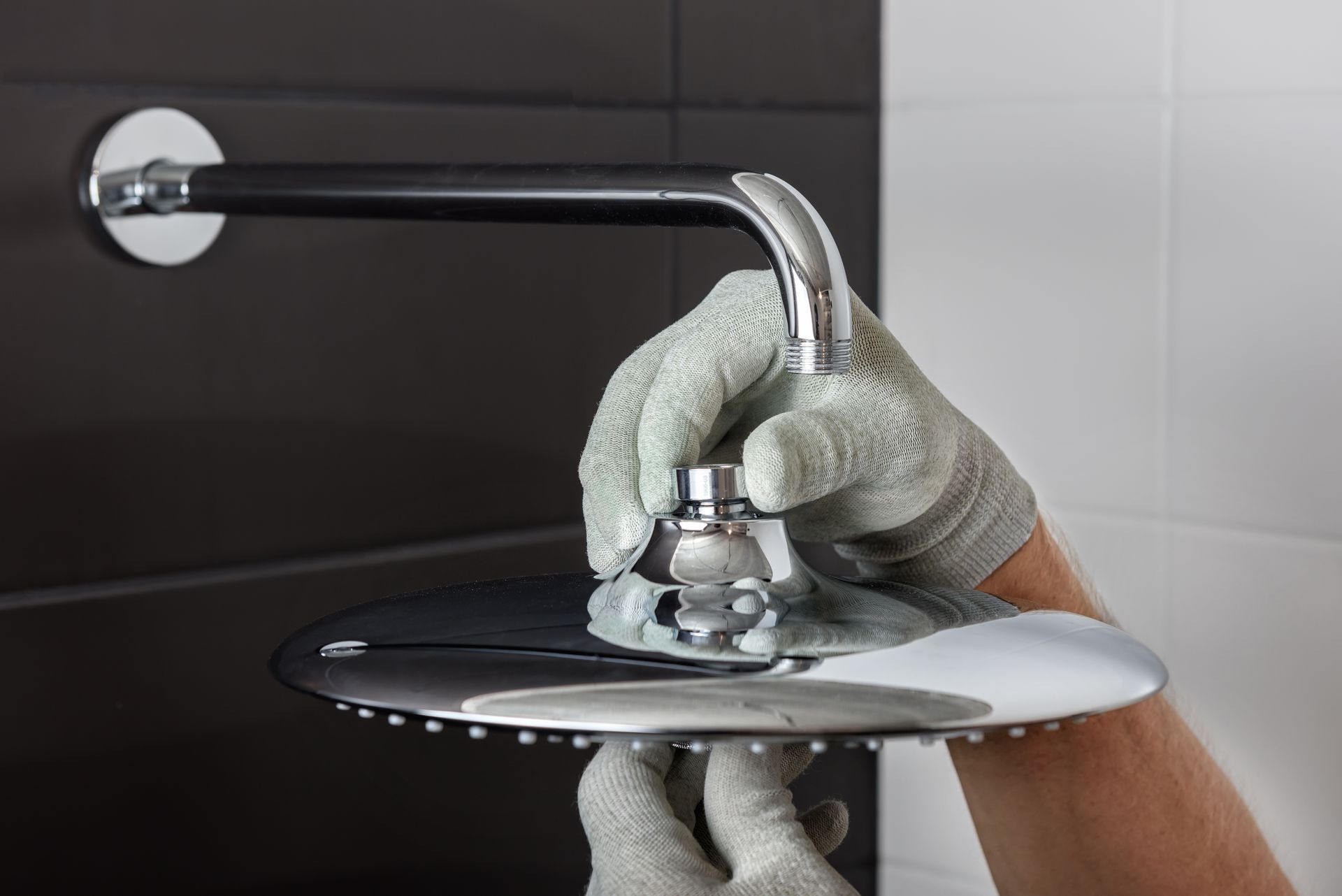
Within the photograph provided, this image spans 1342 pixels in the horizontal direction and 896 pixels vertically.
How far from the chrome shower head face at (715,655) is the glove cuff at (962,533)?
14 cm

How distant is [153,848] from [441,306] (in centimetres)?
30

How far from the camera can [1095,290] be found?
0.83 meters

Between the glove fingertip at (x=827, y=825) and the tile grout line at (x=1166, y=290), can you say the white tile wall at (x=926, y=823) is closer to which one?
the tile grout line at (x=1166, y=290)

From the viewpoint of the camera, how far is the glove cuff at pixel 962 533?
0.53m

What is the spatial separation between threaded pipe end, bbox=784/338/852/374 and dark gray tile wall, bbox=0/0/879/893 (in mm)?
386

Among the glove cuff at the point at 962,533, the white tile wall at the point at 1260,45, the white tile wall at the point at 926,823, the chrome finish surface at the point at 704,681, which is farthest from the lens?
the white tile wall at the point at 926,823

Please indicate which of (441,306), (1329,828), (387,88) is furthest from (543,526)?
(1329,828)

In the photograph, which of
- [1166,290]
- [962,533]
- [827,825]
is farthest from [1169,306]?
[827,825]

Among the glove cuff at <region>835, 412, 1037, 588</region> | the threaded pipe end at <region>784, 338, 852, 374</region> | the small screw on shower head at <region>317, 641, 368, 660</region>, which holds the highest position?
the threaded pipe end at <region>784, 338, 852, 374</region>

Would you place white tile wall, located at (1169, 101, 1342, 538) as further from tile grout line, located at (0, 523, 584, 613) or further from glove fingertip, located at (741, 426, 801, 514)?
glove fingertip, located at (741, 426, 801, 514)

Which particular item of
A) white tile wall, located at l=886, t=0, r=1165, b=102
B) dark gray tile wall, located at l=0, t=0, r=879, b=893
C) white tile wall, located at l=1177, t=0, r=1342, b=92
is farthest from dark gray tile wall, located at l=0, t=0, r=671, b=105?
white tile wall, located at l=1177, t=0, r=1342, b=92

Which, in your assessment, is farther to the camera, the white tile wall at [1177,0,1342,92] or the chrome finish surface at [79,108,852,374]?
the white tile wall at [1177,0,1342,92]

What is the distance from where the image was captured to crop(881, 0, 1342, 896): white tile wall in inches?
29.3

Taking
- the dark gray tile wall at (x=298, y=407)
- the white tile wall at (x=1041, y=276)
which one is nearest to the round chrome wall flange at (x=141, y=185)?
the dark gray tile wall at (x=298, y=407)
